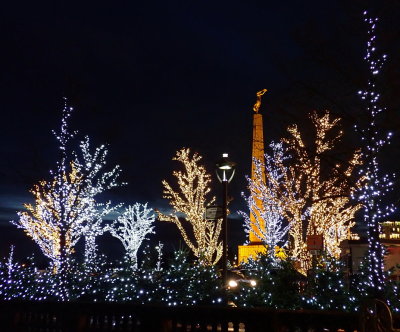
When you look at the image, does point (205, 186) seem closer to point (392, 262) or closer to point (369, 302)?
point (392, 262)

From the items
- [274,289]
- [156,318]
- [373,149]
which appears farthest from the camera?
[373,149]

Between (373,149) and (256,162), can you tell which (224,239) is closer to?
(373,149)

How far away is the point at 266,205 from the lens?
2802 centimetres

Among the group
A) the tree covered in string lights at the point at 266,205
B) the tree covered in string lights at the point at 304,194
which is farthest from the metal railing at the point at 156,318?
the tree covered in string lights at the point at 266,205

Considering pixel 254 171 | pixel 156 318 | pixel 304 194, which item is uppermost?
pixel 254 171

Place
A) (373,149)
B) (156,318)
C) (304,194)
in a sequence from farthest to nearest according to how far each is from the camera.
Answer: (304,194) → (373,149) → (156,318)

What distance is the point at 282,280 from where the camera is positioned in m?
9.19

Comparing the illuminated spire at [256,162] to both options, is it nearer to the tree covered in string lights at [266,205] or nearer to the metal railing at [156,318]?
the tree covered in string lights at [266,205]

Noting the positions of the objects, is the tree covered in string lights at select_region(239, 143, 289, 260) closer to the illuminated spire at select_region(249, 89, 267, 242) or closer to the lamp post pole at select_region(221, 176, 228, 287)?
the illuminated spire at select_region(249, 89, 267, 242)

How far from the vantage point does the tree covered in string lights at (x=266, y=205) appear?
84.1 ft

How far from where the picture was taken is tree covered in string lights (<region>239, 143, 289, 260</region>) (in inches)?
1009

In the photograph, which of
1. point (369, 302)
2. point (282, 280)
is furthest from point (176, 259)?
point (369, 302)

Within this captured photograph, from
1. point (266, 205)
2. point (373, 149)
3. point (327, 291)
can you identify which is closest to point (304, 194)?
point (266, 205)

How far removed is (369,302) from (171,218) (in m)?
30.8
